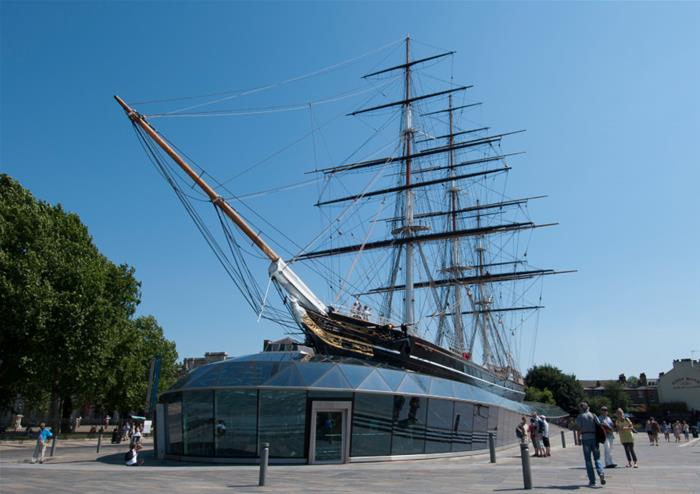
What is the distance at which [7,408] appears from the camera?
37.6 metres

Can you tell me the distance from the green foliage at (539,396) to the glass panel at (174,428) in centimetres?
6957

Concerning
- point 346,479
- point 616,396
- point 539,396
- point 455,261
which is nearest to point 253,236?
point 346,479

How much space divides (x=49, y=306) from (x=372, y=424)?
75.6 feet

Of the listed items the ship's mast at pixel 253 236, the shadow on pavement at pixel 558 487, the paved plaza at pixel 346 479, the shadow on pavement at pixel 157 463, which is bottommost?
the shadow on pavement at pixel 157 463

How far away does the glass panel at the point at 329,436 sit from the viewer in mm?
18734

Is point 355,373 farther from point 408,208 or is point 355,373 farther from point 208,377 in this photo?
point 408,208

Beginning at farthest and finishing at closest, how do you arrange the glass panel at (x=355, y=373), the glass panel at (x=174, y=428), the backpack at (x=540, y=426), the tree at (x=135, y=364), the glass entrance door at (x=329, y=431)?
the tree at (x=135, y=364)
the backpack at (x=540, y=426)
the glass panel at (x=174, y=428)
the glass panel at (x=355, y=373)
the glass entrance door at (x=329, y=431)

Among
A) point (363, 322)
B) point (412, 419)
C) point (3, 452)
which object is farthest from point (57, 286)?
point (412, 419)

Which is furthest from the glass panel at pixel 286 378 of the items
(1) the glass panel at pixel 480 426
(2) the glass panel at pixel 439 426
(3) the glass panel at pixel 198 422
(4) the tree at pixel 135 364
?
(4) the tree at pixel 135 364

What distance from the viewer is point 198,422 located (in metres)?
19.4

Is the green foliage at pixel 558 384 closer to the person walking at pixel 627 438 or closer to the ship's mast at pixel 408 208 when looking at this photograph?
the ship's mast at pixel 408 208

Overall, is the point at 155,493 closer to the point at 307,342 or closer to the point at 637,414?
the point at 307,342

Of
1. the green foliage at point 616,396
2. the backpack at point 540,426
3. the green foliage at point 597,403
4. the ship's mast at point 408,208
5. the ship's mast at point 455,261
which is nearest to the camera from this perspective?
the backpack at point 540,426

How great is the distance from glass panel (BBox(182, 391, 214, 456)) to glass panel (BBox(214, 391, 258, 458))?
0.97 feet
